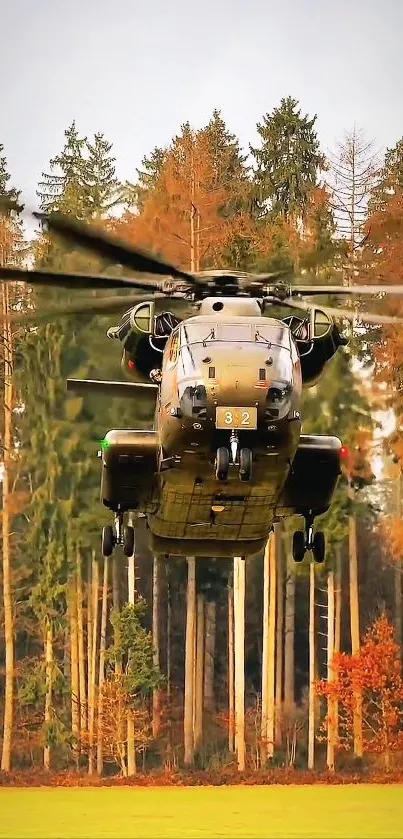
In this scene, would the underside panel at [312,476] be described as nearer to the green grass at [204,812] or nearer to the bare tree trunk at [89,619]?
the green grass at [204,812]

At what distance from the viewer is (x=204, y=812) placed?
28344 mm

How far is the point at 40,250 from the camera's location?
1255 inches

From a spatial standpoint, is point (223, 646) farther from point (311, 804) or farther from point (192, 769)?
point (311, 804)

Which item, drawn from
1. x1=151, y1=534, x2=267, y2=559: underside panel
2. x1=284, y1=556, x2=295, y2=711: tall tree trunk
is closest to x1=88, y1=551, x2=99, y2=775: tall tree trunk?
x1=284, y1=556, x2=295, y2=711: tall tree trunk

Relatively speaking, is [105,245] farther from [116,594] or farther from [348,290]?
[116,594]

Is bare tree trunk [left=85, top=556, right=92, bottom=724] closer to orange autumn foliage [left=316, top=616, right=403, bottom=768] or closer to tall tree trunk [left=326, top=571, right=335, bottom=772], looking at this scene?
orange autumn foliage [left=316, top=616, right=403, bottom=768]

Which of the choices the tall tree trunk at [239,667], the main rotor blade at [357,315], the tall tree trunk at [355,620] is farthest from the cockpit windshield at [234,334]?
the tall tree trunk at [355,620]

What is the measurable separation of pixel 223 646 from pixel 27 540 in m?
9.12

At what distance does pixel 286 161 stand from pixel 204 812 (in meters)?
18.6

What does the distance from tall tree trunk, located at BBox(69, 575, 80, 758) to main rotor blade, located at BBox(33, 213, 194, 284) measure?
771 inches

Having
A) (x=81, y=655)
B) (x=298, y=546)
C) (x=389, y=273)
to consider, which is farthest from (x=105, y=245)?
(x=81, y=655)

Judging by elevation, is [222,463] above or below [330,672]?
above

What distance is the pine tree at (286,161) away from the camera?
35938 millimetres

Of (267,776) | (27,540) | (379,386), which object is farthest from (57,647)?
(379,386)
